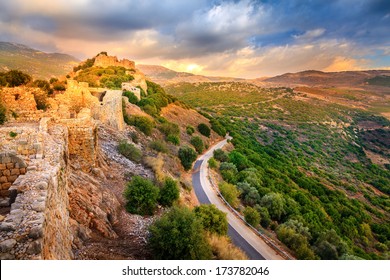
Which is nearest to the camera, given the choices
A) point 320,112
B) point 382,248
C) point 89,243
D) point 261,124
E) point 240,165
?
point 89,243

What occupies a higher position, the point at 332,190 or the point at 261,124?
the point at 261,124

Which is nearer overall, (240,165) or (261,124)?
(240,165)

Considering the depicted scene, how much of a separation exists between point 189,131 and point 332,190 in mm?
23044

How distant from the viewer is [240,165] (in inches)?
1422

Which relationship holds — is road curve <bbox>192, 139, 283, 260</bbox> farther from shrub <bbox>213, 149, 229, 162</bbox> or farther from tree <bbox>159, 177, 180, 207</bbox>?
shrub <bbox>213, 149, 229, 162</bbox>

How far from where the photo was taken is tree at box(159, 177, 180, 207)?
48.2 feet

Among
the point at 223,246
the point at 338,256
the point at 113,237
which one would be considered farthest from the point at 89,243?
the point at 338,256

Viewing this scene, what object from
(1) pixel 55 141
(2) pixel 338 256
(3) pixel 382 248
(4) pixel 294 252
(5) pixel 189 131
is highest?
(1) pixel 55 141

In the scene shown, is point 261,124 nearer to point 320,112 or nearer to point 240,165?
point 320,112

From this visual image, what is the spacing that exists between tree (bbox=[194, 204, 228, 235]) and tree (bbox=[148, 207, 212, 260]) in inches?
157

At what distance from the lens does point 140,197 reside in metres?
12.5

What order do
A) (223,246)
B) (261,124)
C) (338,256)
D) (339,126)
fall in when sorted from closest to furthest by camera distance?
1. (223,246)
2. (338,256)
3. (261,124)
4. (339,126)

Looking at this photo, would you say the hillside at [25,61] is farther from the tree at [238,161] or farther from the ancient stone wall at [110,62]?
the tree at [238,161]
